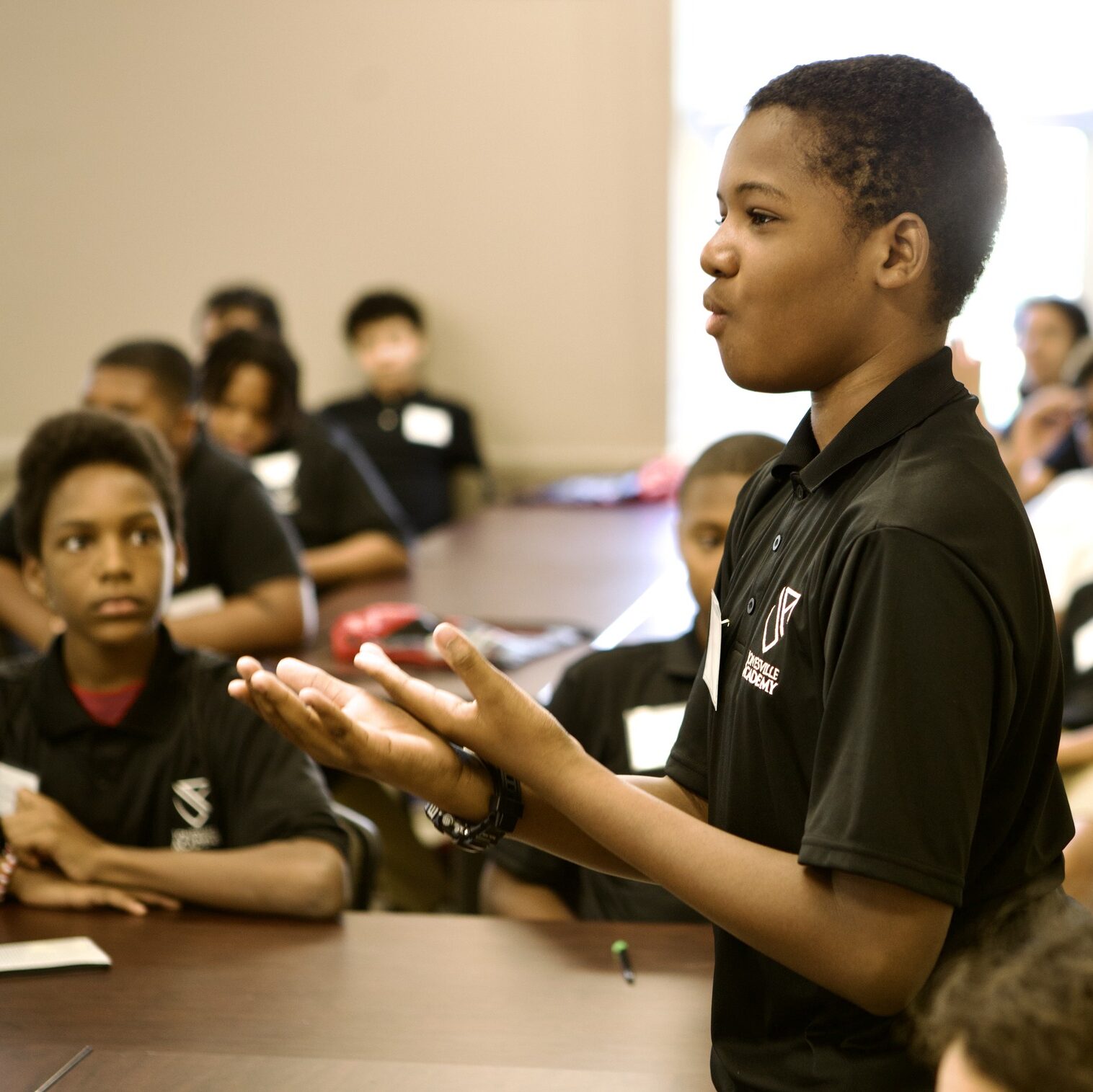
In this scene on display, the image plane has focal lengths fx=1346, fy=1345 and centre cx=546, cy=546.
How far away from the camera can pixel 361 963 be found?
1.48 m

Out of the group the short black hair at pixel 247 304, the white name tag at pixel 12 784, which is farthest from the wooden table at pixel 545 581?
the short black hair at pixel 247 304

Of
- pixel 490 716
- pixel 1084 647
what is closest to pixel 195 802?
pixel 490 716

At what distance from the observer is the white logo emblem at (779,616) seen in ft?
3.17

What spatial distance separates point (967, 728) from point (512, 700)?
12.4 inches

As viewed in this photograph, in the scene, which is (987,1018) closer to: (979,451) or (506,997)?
(979,451)

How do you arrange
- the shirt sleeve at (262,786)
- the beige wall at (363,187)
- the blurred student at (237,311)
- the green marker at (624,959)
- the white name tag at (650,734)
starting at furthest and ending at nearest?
1. the beige wall at (363,187)
2. the blurred student at (237,311)
3. the white name tag at (650,734)
4. the shirt sleeve at (262,786)
5. the green marker at (624,959)

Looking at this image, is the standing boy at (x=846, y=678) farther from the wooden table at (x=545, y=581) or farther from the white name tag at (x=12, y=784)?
the wooden table at (x=545, y=581)

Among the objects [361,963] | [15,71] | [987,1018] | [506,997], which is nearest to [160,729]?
[361,963]

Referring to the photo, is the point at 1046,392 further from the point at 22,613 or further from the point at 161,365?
the point at 22,613

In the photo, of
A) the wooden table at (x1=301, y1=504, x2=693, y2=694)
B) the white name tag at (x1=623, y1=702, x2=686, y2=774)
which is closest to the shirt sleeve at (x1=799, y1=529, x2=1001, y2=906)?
the white name tag at (x1=623, y1=702, x2=686, y2=774)

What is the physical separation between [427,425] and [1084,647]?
372 centimetres

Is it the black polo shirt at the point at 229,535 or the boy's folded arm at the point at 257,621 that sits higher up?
the black polo shirt at the point at 229,535

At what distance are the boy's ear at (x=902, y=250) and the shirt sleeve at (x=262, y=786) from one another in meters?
1.09

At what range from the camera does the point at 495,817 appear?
109 centimetres
